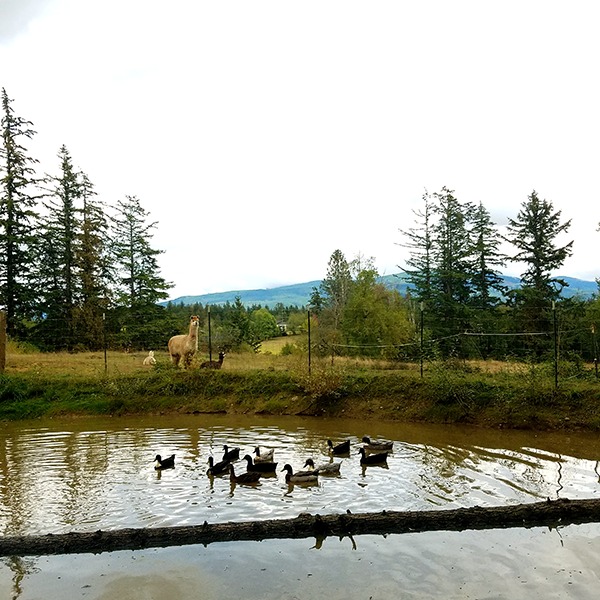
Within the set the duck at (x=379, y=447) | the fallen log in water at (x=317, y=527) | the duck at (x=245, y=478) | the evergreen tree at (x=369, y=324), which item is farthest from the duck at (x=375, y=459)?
the evergreen tree at (x=369, y=324)

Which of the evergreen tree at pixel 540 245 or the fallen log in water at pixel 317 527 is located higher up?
the evergreen tree at pixel 540 245

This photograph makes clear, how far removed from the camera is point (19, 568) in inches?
277

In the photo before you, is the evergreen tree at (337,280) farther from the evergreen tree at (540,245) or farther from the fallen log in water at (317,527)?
the fallen log in water at (317,527)

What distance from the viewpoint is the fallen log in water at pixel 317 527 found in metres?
7.37

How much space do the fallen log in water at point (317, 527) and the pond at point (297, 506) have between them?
5.2 inches

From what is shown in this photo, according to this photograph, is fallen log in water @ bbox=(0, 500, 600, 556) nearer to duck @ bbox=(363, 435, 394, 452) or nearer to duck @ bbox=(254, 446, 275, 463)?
duck @ bbox=(254, 446, 275, 463)

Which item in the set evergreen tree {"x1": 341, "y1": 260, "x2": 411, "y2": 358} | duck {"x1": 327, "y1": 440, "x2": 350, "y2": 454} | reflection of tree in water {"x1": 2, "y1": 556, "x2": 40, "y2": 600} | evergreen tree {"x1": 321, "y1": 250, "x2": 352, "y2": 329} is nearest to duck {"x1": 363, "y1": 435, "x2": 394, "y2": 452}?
duck {"x1": 327, "y1": 440, "x2": 350, "y2": 454}

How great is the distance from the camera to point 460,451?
13578mm

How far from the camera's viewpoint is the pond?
21.6ft

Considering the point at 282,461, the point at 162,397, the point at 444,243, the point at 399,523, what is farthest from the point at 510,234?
the point at 399,523

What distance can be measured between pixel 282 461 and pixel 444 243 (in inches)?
1355

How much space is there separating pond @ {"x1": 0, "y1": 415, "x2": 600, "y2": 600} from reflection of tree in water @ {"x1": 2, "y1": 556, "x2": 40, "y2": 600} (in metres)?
0.02

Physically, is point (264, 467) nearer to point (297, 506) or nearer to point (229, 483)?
point (229, 483)

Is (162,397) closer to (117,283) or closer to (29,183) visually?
(29,183)
